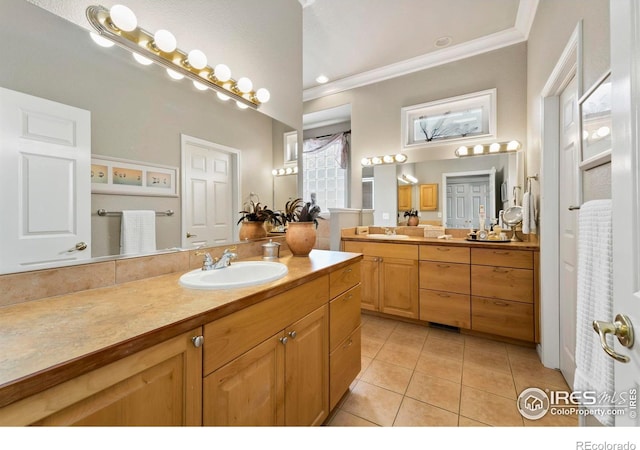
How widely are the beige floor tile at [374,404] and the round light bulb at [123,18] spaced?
222 centimetres

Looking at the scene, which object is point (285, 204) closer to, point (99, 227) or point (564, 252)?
point (99, 227)

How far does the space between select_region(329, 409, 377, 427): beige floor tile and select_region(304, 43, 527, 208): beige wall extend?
244 cm

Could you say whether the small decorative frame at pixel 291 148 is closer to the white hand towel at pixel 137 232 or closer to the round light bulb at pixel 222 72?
the round light bulb at pixel 222 72

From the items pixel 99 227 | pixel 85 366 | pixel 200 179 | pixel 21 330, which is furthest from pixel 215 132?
pixel 85 366

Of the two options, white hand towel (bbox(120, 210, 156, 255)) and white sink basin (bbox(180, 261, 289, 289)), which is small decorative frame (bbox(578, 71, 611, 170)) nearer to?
white sink basin (bbox(180, 261, 289, 289))

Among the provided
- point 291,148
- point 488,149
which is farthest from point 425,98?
point 291,148

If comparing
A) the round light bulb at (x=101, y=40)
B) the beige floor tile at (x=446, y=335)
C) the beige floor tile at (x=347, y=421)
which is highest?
the round light bulb at (x=101, y=40)

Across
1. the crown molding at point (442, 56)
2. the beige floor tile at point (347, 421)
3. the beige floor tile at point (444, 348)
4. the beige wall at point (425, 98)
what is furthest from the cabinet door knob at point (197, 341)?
the crown molding at point (442, 56)

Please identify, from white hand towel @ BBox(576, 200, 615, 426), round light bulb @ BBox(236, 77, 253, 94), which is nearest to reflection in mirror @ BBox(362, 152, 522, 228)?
white hand towel @ BBox(576, 200, 615, 426)

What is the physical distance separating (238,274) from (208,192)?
0.51 meters

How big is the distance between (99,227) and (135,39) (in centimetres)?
85

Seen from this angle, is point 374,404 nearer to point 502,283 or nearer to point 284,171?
point 502,283

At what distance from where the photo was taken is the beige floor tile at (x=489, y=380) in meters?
1.70

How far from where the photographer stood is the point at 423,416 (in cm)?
150
